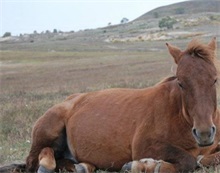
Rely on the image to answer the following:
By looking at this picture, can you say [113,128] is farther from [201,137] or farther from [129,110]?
[201,137]

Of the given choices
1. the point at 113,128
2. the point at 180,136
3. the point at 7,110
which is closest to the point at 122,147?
the point at 113,128

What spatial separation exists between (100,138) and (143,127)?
0.76 meters

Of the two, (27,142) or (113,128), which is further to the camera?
(27,142)

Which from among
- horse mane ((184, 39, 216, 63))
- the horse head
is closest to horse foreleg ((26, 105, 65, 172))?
the horse head

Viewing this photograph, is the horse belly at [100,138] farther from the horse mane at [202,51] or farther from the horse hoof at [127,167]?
the horse mane at [202,51]

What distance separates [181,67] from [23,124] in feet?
24.4

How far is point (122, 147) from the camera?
6.81 meters

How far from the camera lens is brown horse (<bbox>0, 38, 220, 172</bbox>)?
580 cm

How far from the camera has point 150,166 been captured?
6117 mm

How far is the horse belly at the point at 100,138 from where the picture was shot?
22.5 ft

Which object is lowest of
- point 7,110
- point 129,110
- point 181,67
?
point 7,110

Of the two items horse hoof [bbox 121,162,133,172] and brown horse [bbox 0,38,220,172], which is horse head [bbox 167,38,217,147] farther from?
horse hoof [bbox 121,162,133,172]

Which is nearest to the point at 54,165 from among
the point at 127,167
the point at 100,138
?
the point at 100,138

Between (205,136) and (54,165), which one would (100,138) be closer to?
(54,165)
